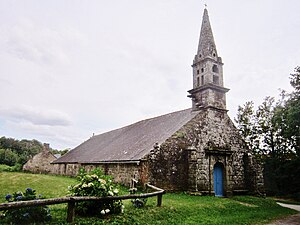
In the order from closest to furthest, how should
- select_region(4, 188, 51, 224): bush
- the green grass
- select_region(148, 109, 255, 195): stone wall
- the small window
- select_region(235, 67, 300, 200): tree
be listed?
select_region(4, 188, 51, 224): bush
the green grass
select_region(148, 109, 255, 195): stone wall
the small window
select_region(235, 67, 300, 200): tree

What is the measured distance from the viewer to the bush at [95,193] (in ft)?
25.9

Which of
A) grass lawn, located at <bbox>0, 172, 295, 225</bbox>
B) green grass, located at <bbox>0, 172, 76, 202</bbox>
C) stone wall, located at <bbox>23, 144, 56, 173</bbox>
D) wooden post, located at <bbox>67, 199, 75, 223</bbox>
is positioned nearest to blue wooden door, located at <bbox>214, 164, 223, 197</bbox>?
grass lawn, located at <bbox>0, 172, 295, 225</bbox>

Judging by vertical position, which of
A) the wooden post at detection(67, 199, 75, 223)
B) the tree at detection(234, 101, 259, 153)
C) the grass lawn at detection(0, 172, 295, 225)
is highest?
the tree at detection(234, 101, 259, 153)

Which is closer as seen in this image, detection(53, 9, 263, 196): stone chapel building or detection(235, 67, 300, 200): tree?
detection(53, 9, 263, 196): stone chapel building

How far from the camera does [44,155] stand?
36.7 metres

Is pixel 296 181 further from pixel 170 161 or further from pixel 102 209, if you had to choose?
pixel 102 209

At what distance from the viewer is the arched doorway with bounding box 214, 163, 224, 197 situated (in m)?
17.0

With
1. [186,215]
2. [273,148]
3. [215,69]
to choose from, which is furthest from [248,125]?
[186,215]

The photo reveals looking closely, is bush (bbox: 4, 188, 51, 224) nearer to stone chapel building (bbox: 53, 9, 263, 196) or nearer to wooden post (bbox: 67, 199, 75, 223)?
wooden post (bbox: 67, 199, 75, 223)

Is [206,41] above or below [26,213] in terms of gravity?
above

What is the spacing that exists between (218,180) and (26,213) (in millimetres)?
13529

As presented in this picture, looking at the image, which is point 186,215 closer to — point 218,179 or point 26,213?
point 26,213

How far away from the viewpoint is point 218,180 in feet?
56.6

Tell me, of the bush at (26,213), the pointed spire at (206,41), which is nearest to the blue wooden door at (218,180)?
the pointed spire at (206,41)
